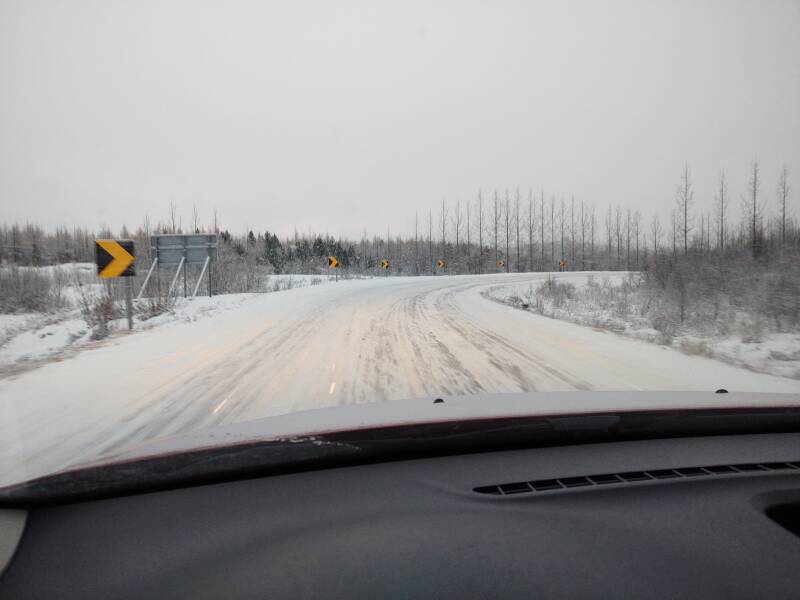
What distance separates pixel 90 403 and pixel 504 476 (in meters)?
5.05

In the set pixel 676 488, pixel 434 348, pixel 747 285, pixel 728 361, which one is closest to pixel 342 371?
pixel 434 348

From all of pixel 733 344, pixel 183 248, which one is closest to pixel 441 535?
pixel 733 344

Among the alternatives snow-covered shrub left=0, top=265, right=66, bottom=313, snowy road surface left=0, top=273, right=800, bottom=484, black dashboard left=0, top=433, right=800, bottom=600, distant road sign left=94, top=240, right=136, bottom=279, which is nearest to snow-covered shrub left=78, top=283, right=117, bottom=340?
snowy road surface left=0, top=273, right=800, bottom=484

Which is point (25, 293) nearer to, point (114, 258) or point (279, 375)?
Result: point (114, 258)

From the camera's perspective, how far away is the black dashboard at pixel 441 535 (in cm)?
132

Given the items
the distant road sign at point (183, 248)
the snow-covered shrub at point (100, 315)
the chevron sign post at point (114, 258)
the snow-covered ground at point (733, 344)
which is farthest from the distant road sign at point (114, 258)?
the snow-covered ground at point (733, 344)

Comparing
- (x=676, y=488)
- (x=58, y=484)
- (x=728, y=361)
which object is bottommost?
(x=728, y=361)

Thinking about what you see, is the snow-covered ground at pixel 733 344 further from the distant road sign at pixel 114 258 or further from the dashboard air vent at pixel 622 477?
the distant road sign at pixel 114 258

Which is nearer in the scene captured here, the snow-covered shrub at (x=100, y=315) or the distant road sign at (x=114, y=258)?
the snow-covered shrub at (x=100, y=315)

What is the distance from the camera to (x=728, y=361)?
7.43m

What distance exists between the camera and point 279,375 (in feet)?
19.9

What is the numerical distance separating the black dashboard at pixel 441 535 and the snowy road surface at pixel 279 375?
2.34m

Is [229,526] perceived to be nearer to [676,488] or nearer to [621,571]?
[621,571]

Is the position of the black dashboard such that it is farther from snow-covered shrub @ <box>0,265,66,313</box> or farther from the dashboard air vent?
snow-covered shrub @ <box>0,265,66,313</box>
